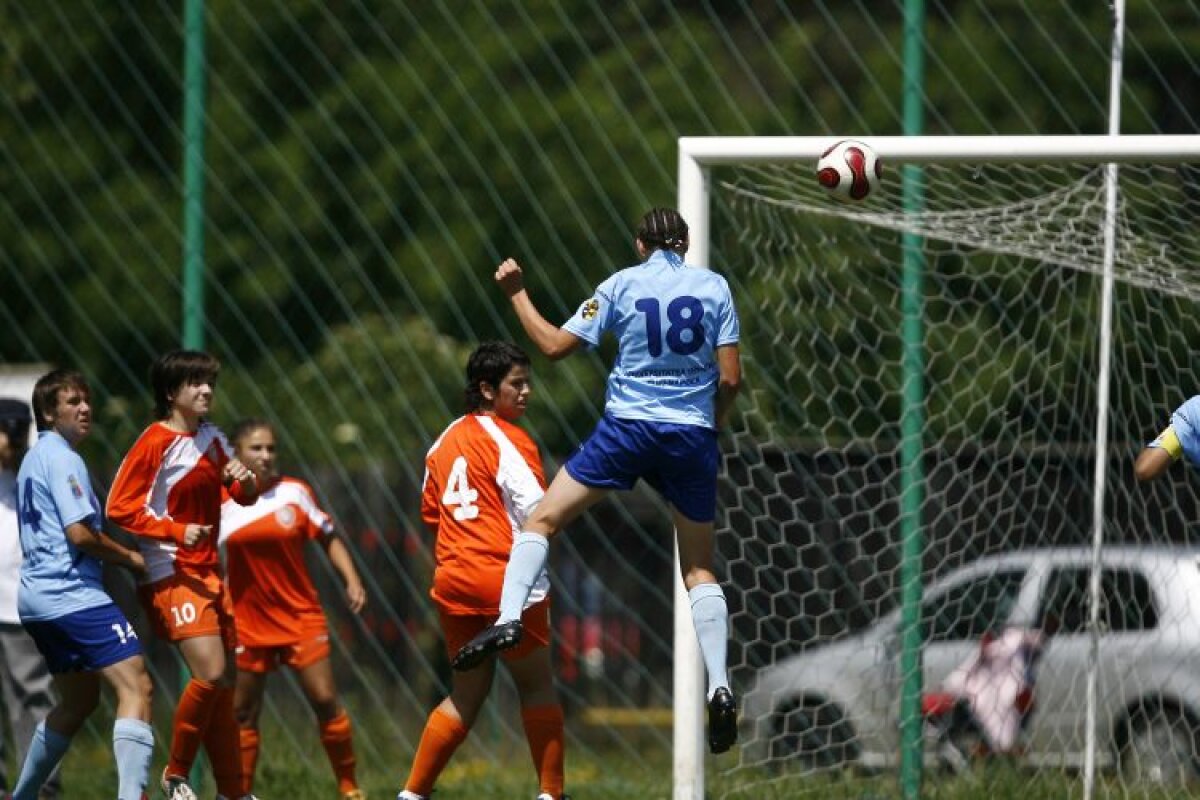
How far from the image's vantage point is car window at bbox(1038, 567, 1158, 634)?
8773 mm

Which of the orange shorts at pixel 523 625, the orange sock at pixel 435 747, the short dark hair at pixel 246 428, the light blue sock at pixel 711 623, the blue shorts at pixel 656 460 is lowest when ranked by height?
the orange sock at pixel 435 747

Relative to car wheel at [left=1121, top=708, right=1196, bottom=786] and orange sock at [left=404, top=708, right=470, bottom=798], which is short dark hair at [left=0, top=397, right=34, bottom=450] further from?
car wheel at [left=1121, top=708, right=1196, bottom=786]

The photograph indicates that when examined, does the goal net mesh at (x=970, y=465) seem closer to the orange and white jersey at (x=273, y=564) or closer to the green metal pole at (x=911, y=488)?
the green metal pole at (x=911, y=488)

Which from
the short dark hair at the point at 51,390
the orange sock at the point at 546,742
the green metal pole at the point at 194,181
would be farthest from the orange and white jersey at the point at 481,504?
the green metal pole at the point at 194,181

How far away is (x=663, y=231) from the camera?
282 inches

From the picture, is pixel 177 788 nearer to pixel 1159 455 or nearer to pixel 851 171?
pixel 851 171

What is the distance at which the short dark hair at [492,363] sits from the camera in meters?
7.58

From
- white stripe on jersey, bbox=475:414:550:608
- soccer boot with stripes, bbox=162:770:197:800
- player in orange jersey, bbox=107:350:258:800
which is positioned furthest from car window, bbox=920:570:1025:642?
Answer: soccer boot with stripes, bbox=162:770:197:800

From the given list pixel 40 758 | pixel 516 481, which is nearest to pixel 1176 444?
pixel 516 481

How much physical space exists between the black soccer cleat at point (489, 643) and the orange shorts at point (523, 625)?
20.8 inches

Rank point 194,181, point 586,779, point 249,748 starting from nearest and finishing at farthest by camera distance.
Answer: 1. point 249,748
2. point 194,181
3. point 586,779

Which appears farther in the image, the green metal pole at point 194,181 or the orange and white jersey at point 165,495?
the green metal pole at point 194,181

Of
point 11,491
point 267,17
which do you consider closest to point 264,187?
point 267,17

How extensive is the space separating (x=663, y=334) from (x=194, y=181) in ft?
12.7
